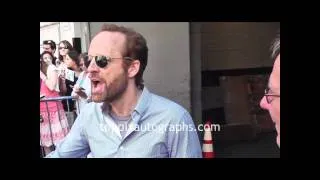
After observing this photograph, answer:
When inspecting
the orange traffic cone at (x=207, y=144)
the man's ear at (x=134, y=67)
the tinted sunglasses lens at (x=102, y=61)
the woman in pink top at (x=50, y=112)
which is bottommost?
the orange traffic cone at (x=207, y=144)

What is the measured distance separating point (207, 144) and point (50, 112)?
1.95 meters

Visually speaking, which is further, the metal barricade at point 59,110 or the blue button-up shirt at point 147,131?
the metal barricade at point 59,110

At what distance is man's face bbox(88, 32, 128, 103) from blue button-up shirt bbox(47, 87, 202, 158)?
0.55ft

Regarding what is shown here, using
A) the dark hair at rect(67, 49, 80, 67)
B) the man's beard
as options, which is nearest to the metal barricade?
the man's beard

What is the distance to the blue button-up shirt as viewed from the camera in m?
6.47

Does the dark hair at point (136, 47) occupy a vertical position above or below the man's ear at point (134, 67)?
above

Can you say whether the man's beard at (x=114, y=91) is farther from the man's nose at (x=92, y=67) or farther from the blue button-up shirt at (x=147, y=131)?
the man's nose at (x=92, y=67)

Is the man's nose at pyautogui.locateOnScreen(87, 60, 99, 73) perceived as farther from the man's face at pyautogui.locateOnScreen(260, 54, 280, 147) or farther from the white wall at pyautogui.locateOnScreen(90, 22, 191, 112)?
the man's face at pyautogui.locateOnScreen(260, 54, 280, 147)

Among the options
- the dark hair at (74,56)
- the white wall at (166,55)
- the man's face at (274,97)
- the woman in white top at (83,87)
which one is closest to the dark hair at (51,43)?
the dark hair at (74,56)

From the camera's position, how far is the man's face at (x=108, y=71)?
643 centimetres

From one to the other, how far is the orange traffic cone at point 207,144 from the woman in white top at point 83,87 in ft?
4.74
